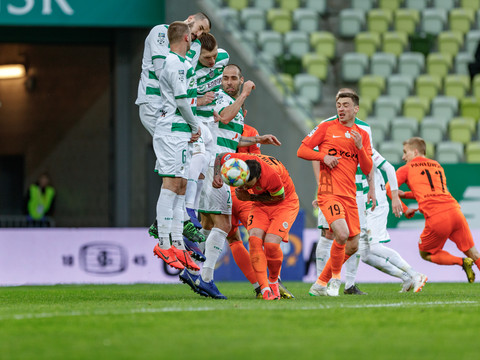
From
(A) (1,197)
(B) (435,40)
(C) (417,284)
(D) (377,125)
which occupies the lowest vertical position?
(A) (1,197)

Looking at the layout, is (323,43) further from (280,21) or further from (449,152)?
(449,152)

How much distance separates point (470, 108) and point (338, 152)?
1114 cm

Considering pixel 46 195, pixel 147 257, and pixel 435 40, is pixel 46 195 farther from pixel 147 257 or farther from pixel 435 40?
pixel 435 40

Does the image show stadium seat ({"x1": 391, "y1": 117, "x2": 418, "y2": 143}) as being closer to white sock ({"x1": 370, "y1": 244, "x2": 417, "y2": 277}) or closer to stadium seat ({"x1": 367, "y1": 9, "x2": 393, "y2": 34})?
stadium seat ({"x1": 367, "y1": 9, "x2": 393, "y2": 34})

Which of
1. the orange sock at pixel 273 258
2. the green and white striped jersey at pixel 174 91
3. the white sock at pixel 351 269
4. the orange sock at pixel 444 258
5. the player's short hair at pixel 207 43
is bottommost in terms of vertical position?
the orange sock at pixel 444 258

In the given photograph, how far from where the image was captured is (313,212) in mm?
16500

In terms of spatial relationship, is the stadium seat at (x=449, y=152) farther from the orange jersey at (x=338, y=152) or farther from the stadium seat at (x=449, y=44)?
the orange jersey at (x=338, y=152)

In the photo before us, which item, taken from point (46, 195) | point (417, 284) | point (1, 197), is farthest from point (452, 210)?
point (1, 197)

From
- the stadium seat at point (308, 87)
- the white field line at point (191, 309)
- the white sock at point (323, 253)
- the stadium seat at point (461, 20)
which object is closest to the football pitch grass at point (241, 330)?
the white field line at point (191, 309)

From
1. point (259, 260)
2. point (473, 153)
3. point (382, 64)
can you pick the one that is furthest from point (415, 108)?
point (259, 260)

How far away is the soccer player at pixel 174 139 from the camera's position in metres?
8.05

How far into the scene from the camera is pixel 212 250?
28.8 feet

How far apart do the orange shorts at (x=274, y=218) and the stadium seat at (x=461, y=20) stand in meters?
13.9

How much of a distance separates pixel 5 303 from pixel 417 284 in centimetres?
462
